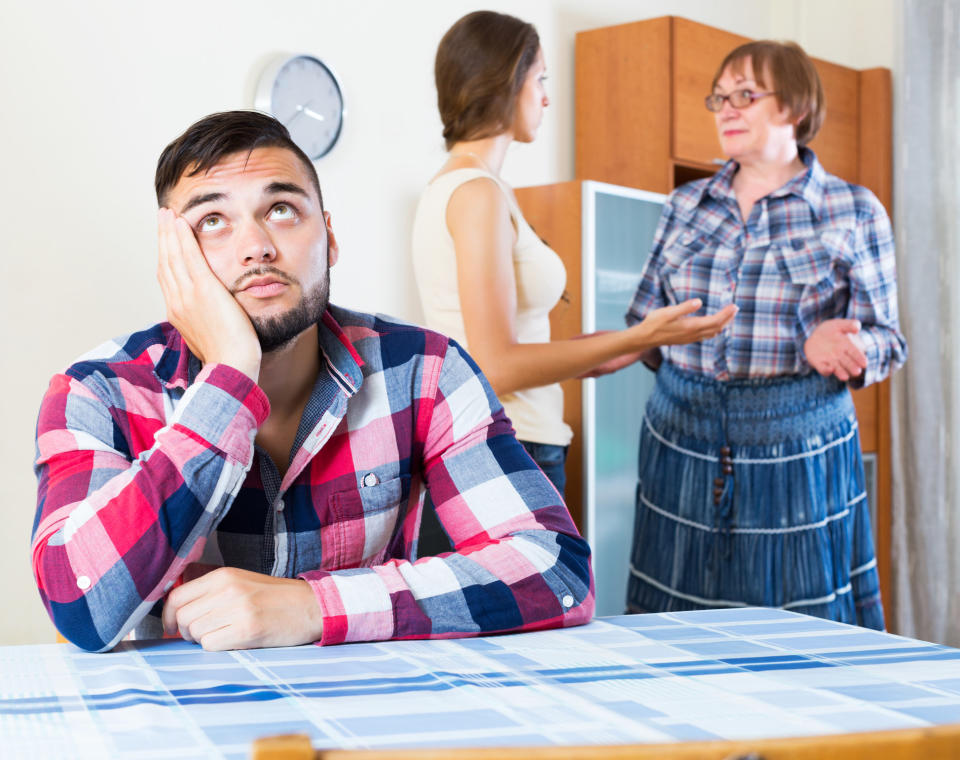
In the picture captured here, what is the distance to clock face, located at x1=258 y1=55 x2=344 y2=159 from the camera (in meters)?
2.73

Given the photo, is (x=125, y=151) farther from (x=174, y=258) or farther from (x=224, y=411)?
(x=224, y=411)

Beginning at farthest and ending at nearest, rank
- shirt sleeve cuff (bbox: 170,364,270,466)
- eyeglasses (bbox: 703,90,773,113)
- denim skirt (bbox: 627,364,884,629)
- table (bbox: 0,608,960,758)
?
eyeglasses (bbox: 703,90,773,113), denim skirt (bbox: 627,364,884,629), shirt sleeve cuff (bbox: 170,364,270,466), table (bbox: 0,608,960,758)

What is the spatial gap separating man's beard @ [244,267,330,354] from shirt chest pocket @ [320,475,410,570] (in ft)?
0.63

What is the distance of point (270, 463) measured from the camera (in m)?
1.23

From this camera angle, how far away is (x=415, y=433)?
132 cm

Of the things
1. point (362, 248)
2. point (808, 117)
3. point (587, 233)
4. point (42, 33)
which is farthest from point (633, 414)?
point (42, 33)

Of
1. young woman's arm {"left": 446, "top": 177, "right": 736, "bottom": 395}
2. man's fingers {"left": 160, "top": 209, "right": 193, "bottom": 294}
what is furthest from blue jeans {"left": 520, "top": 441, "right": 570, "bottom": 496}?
man's fingers {"left": 160, "top": 209, "right": 193, "bottom": 294}

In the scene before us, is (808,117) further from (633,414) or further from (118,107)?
(118,107)

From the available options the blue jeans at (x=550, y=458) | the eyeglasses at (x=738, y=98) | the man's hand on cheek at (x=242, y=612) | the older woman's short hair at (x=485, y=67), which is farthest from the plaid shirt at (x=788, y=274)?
the man's hand on cheek at (x=242, y=612)

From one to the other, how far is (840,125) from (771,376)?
213 centimetres

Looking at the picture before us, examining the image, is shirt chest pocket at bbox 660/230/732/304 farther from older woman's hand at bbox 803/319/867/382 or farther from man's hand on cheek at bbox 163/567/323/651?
man's hand on cheek at bbox 163/567/323/651

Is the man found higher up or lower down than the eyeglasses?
lower down

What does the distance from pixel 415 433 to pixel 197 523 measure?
0.33 meters

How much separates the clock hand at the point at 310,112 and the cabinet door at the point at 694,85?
3.76 feet
